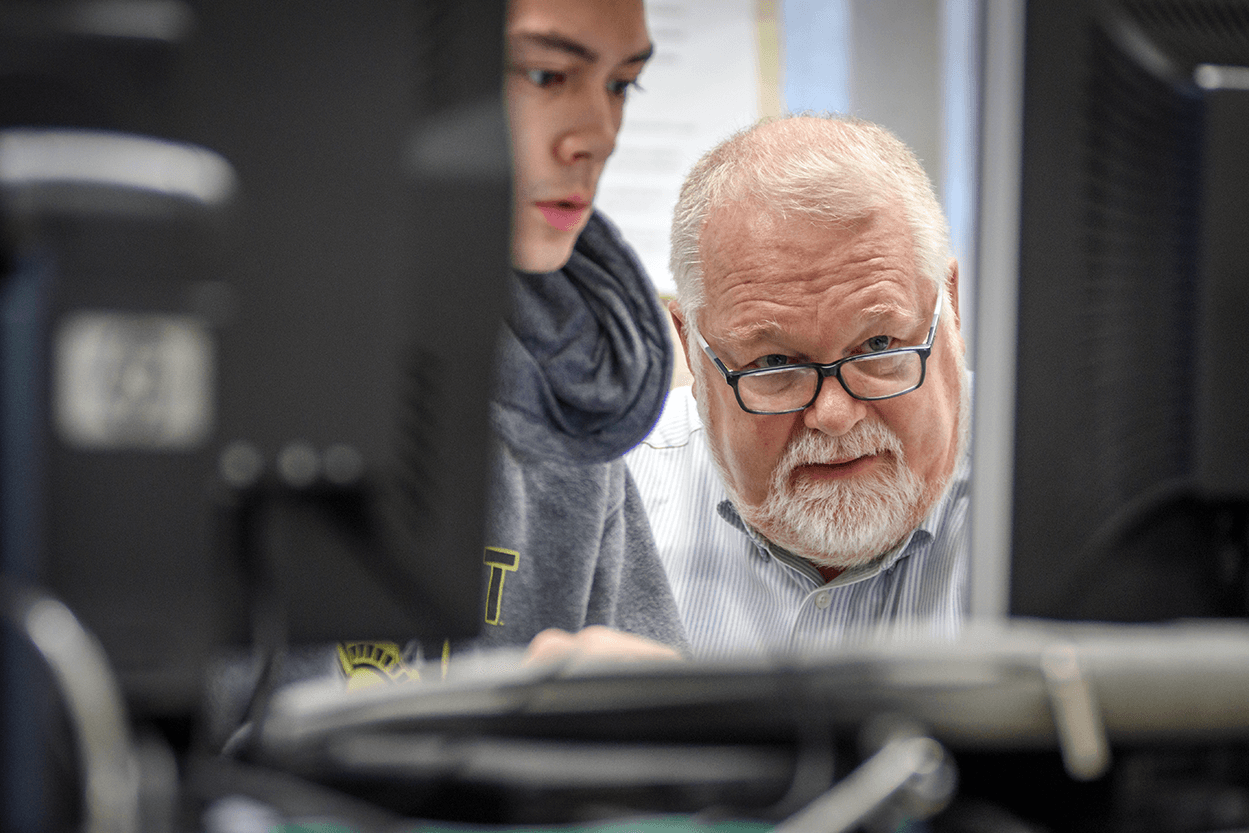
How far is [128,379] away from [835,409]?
2.16 feet

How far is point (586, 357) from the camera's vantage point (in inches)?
40.7

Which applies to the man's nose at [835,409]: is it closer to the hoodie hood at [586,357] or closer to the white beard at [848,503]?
the white beard at [848,503]

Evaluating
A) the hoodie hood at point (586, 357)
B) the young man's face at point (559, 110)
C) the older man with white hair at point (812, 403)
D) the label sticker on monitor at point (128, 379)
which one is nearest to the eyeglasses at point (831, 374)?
the older man with white hair at point (812, 403)

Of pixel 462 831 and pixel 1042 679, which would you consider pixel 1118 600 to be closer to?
pixel 1042 679

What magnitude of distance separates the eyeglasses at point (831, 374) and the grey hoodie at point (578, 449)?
0.13 meters

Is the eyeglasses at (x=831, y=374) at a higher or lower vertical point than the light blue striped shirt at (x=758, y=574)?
higher

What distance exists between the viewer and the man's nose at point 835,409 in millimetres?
932

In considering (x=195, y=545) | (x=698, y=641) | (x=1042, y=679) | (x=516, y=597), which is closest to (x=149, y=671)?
(x=195, y=545)

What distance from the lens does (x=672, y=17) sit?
→ 1064 millimetres

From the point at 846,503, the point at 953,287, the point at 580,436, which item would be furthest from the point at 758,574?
the point at 953,287

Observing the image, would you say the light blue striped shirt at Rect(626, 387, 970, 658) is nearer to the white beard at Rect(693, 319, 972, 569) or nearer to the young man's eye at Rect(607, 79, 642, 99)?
the white beard at Rect(693, 319, 972, 569)

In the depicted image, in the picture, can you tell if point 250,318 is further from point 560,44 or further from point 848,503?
point 848,503

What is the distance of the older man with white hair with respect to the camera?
98 cm

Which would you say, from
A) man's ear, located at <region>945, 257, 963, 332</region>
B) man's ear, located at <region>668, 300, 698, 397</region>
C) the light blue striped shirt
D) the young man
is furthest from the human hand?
man's ear, located at <region>945, 257, 963, 332</region>
